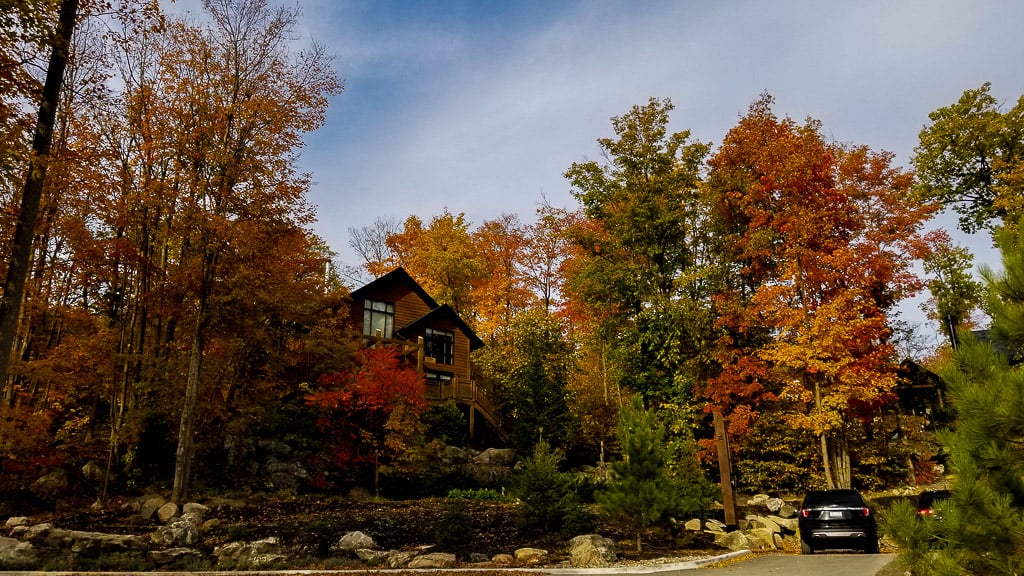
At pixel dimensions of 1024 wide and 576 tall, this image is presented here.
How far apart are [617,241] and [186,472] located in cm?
1694

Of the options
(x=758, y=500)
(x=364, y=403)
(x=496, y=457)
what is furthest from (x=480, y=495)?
(x=758, y=500)

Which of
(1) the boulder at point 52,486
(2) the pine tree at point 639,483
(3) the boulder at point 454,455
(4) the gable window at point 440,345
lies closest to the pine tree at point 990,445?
(2) the pine tree at point 639,483

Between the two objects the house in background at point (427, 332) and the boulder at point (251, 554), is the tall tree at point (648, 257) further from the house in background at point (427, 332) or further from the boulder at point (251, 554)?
the boulder at point (251, 554)

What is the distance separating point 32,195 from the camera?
8562mm

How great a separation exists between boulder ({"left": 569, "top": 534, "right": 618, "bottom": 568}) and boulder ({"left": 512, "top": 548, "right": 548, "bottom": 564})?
1.81ft

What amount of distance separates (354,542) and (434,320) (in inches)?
787

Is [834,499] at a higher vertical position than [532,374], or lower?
lower

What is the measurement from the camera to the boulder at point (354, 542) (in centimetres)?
1191

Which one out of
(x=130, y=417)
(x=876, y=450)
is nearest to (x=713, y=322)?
(x=876, y=450)

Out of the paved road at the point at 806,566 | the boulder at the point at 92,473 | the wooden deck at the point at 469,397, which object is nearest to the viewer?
the paved road at the point at 806,566

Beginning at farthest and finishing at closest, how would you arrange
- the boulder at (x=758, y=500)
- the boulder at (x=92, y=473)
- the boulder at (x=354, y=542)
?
the boulder at (x=758, y=500), the boulder at (x=92, y=473), the boulder at (x=354, y=542)

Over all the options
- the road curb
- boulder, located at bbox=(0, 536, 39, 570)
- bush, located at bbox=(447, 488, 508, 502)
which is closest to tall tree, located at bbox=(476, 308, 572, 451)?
bush, located at bbox=(447, 488, 508, 502)

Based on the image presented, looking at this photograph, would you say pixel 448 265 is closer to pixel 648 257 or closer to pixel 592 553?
pixel 648 257

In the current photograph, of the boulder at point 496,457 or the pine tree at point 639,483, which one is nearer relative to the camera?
the pine tree at point 639,483
